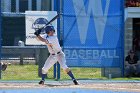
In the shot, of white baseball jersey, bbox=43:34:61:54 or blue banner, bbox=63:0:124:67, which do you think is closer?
white baseball jersey, bbox=43:34:61:54

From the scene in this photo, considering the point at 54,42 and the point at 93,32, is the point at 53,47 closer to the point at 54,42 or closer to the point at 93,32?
the point at 54,42

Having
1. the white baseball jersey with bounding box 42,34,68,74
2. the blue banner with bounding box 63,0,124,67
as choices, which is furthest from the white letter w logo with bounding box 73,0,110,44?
the white baseball jersey with bounding box 42,34,68,74

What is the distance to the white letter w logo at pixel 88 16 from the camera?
1683 cm

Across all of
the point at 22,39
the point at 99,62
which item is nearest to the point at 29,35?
the point at 22,39

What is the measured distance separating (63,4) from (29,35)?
156cm

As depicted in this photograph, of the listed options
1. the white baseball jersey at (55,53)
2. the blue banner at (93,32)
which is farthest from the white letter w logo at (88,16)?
the white baseball jersey at (55,53)

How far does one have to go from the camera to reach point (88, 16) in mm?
16922

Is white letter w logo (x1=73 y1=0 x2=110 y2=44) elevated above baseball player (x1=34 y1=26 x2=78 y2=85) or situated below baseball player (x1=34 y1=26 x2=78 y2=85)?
above

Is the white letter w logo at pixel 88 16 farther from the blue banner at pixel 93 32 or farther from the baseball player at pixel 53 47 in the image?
the baseball player at pixel 53 47

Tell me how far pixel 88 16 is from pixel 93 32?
1.88 ft

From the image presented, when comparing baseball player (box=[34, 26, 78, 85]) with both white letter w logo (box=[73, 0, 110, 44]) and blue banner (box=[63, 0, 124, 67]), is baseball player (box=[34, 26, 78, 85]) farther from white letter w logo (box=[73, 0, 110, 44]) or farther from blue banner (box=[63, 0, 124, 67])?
white letter w logo (box=[73, 0, 110, 44])

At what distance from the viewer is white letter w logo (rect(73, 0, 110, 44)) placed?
55.2ft

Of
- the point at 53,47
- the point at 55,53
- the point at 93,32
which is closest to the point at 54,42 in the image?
the point at 53,47

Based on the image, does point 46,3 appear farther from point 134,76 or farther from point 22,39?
point 134,76
